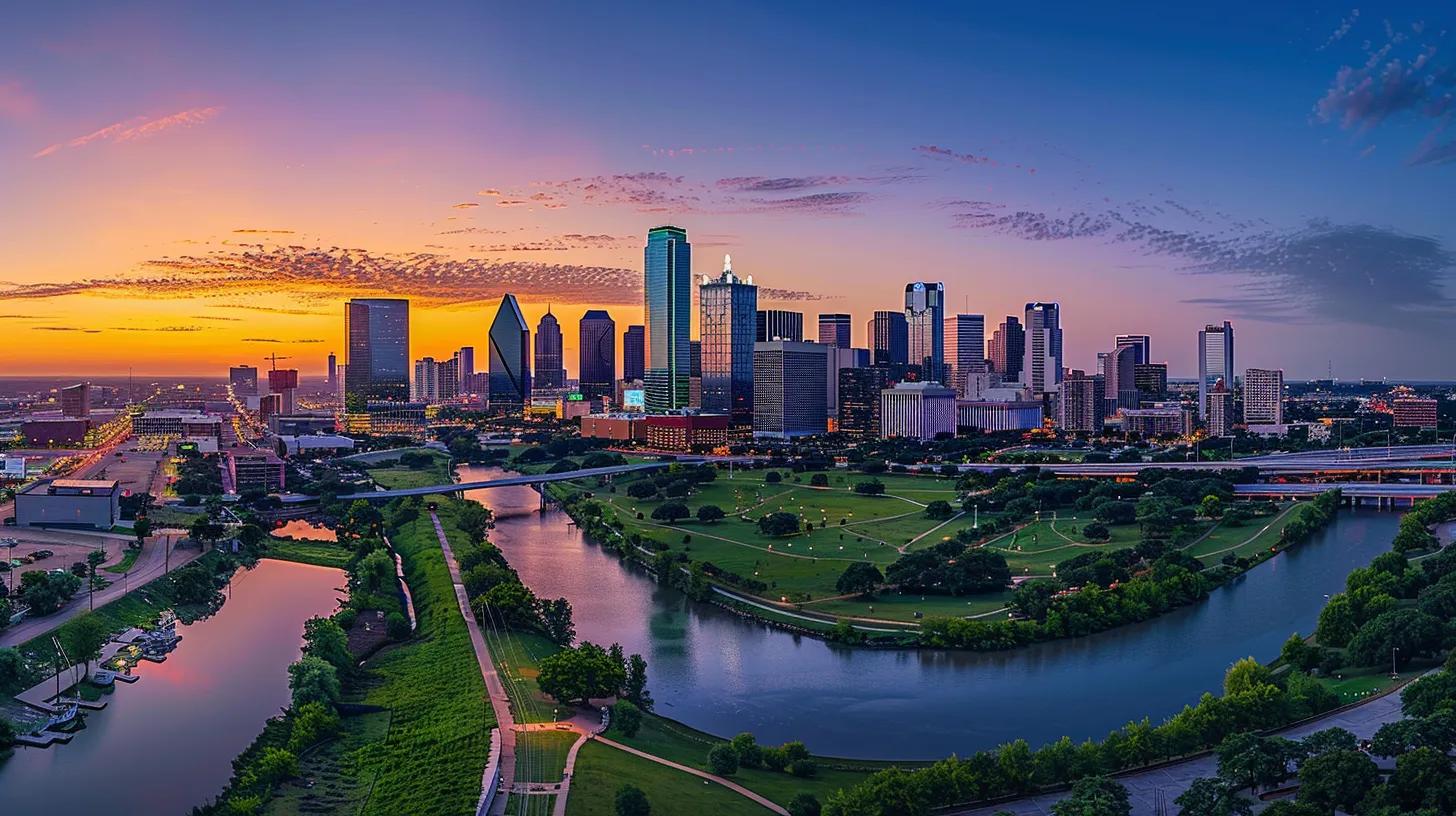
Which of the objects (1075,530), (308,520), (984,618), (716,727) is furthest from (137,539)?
(1075,530)

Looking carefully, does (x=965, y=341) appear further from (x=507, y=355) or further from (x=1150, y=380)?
(x=507, y=355)

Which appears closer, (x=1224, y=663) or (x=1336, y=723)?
(x=1336, y=723)

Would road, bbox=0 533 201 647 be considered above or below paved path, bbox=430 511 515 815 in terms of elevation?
above

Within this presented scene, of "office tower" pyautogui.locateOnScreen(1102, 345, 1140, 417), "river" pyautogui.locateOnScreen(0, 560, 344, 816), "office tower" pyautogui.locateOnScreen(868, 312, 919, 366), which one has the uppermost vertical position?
"office tower" pyautogui.locateOnScreen(868, 312, 919, 366)

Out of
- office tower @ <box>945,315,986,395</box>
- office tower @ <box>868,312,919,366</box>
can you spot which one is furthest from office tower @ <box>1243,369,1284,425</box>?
office tower @ <box>868,312,919,366</box>

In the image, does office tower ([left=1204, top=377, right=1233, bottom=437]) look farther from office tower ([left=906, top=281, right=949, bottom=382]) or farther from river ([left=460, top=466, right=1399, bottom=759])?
river ([left=460, top=466, right=1399, bottom=759])

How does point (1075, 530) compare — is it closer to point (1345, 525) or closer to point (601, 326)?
point (1345, 525)

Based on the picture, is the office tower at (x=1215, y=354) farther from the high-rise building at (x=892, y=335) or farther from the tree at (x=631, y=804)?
the tree at (x=631, y=804)
